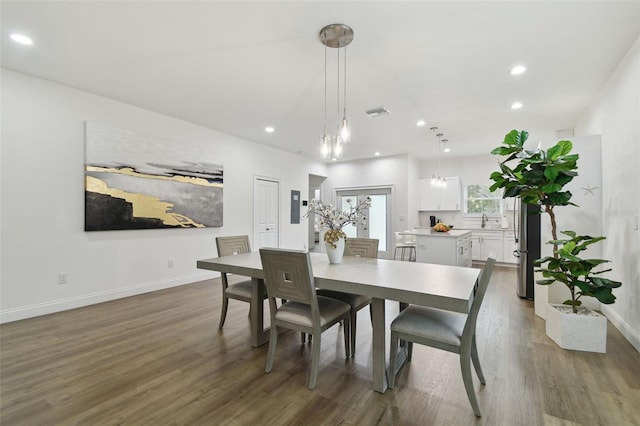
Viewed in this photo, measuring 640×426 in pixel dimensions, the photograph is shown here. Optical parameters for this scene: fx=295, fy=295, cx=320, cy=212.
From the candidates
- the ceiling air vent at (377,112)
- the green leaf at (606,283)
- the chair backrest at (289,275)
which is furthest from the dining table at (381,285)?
the ceiling air vent at (377,112)

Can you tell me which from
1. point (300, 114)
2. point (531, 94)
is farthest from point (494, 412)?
point (300, 114)

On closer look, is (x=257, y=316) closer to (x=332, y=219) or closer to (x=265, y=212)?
(x=332, y=219)

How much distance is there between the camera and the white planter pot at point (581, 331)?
8.21 feet

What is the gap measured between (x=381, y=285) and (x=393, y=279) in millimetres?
208

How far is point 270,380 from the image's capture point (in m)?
2.09

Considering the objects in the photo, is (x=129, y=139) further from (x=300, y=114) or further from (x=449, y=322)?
(x=449, y=322)

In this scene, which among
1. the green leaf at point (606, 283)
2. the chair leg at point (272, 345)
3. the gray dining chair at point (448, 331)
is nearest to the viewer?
the gray dining chair at point (448, 331)

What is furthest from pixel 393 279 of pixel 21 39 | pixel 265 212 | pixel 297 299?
pixel 265 212

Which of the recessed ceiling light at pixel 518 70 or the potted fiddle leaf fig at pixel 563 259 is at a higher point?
the recessed ceiling light at pixel 518 70

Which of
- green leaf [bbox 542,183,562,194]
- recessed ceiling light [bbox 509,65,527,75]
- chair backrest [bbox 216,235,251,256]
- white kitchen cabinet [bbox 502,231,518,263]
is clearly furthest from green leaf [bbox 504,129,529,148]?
white kitchen cabinet [bbox 502,231,518,263]

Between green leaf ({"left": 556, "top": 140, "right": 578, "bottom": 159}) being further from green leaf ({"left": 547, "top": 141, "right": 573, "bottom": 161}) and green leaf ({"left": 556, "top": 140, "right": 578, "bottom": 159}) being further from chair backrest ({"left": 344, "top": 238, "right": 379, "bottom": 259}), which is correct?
chair backrest ({"left": 344, "top": 238, "right": 379, "bottom": 259})

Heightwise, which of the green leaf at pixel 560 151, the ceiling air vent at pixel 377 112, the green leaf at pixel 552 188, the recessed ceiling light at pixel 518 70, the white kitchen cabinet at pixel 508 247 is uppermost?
the recessed ceiling light at pixel 518 70

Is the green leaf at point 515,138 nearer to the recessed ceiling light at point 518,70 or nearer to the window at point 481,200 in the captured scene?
the recessed ceiling light at point 518,70

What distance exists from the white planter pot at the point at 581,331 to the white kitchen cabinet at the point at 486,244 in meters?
4.29
